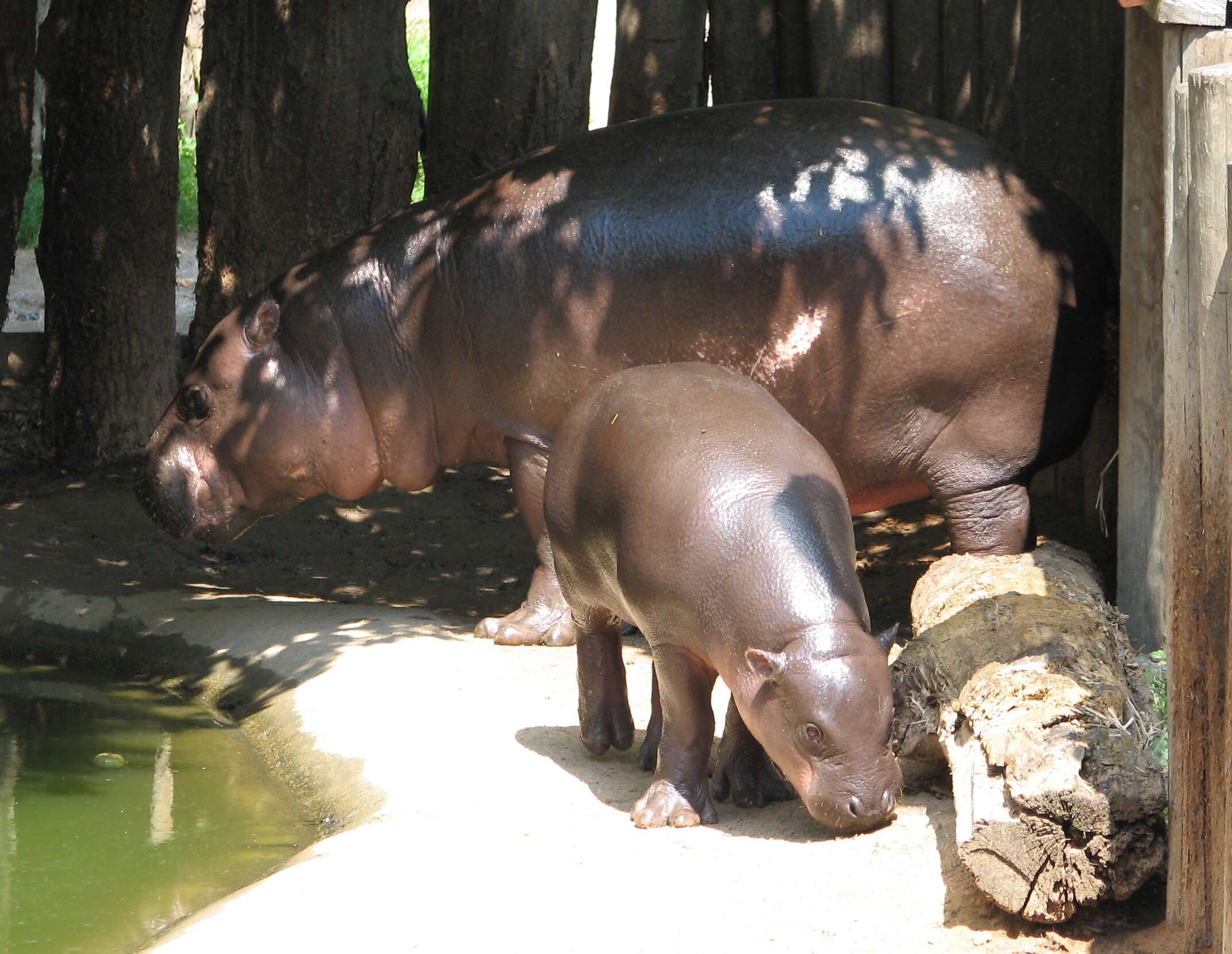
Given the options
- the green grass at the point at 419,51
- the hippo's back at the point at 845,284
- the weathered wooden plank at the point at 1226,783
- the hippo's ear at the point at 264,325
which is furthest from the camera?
the green grass at the point at 419,51

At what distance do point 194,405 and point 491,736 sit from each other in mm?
2377

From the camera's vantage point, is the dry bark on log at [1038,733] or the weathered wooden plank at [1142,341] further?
the weathered wooden plank at [1142,341]

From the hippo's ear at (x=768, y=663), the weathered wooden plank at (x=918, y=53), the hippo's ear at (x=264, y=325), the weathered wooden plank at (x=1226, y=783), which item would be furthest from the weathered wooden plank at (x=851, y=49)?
the weathered wooden plank at (x=1226, y=783)

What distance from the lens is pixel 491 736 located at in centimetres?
512

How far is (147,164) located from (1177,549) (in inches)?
242

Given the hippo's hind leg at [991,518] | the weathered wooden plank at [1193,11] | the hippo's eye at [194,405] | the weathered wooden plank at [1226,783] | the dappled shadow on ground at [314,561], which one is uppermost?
the weathered wooden plank at [1193,11]

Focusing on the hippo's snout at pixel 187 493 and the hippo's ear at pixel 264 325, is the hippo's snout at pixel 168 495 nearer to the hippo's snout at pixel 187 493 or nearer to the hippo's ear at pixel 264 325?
the hippo's snout at pixel 187 493

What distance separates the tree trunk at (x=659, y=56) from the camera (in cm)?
740

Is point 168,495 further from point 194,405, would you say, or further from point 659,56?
point 659,56

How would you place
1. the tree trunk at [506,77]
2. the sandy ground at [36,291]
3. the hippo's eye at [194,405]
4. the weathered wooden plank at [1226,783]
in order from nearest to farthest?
the weathered wooden plank at [1226,783], the hippo's eye at [194,405], the tree trunk at [506,77], the sandy ground at [36,291]

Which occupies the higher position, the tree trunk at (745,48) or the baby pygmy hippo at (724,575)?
the tree trunk at (745,48)

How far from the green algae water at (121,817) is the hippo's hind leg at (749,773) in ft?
3.98

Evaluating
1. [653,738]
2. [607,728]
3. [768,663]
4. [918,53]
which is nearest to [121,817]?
[607,728]

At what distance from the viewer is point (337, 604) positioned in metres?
6.88
